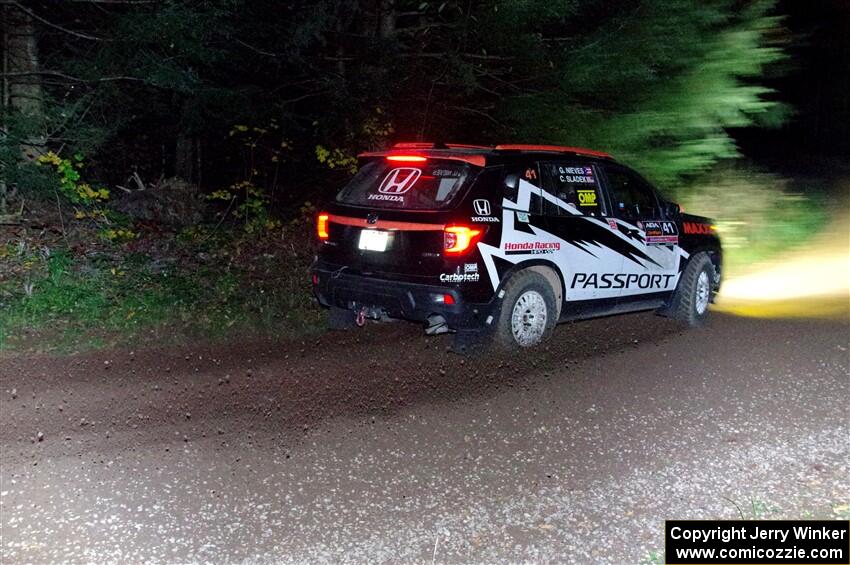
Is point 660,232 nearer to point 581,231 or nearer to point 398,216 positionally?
Answer: point 581,231

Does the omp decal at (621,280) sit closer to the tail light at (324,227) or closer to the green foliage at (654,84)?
the tail light at (324,227)

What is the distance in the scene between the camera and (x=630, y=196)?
9.05 meters

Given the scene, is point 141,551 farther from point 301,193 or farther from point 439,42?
point 301,193

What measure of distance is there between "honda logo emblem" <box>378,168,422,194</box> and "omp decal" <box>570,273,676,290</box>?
194 centimetres

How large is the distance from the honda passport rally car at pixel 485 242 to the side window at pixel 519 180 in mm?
11

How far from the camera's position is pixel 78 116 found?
36.4 feet

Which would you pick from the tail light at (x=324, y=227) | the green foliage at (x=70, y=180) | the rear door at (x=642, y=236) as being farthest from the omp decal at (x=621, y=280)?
the green foliage at (x=70, y=180)

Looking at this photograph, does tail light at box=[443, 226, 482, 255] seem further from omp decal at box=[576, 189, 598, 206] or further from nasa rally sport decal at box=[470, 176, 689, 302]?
omp decal at box=[576, 189, 598, 206]

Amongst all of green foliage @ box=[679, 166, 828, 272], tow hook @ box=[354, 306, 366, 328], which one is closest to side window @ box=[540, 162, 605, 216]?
tow hook @ box=[354, 306, 366, 328]

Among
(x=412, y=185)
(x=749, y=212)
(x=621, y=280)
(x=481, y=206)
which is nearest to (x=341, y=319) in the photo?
(x=412, y=185)

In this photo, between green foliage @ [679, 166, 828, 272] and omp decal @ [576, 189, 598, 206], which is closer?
omp decal @ [576, 189, 598, 206]

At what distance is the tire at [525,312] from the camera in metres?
7.45

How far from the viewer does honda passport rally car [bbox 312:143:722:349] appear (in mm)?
7066

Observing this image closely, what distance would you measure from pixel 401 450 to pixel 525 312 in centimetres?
267
